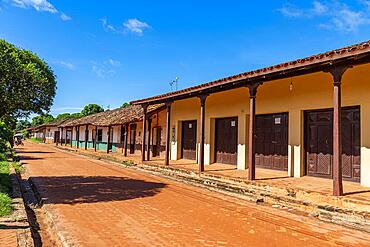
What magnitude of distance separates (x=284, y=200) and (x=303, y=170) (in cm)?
311

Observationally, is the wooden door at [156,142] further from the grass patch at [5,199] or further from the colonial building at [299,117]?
the grass patch at [5,199]

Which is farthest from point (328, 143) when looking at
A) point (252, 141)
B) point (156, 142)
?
point (156, 142)

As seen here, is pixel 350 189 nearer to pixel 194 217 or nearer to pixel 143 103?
pixel 194 217

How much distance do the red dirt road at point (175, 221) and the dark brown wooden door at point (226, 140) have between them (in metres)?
4.75

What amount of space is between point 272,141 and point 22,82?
863cm

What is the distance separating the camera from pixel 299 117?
11.1 metres

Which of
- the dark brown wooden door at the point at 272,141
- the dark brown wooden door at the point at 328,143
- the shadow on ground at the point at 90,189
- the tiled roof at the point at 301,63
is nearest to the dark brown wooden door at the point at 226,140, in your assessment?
the dark brown wooden door at the point at 272,141

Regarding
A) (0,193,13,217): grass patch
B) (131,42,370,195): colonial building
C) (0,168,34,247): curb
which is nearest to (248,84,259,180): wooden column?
(131,42,370,195): colonial building

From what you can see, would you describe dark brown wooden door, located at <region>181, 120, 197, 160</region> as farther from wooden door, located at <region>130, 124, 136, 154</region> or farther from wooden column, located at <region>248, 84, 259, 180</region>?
wooden door, located at <region>130, 124, 136, 154</region>

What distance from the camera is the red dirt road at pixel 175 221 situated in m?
5.43

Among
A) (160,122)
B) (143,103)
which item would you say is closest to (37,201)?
(143,103)

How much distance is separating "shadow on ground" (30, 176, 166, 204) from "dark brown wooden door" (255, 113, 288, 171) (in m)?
4.08

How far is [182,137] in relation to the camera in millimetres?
18516

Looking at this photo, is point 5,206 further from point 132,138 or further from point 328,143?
point 132,138
